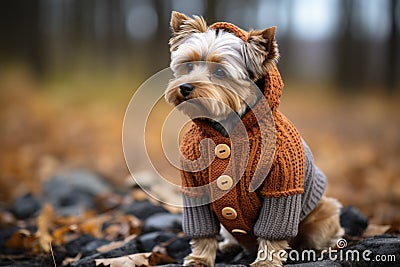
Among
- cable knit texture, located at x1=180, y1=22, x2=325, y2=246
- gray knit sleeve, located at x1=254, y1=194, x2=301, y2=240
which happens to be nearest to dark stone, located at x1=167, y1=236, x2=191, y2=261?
cable knit texture, located at x1=180, y1=22, x2=325, y2=246

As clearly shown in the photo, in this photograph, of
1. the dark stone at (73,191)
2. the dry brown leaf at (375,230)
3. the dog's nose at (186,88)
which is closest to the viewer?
the dog's nose at (186,88)

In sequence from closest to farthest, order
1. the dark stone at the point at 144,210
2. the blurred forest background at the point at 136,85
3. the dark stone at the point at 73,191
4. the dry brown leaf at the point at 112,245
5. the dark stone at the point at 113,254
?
the dark stone at the point at 113,254 < the dry brown leaf at the point at 112,245 < the dark stone at the point at 144,210 < the dark stone at the point at 73,191 < the blurred forest background at the point at 136,85

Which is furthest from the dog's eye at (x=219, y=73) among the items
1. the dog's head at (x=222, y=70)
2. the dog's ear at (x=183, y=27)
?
the dog's ear at (x=183, y=27)

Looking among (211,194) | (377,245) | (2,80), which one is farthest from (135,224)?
(2,80)

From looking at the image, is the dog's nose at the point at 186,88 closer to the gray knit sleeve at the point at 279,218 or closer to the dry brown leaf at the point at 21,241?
the gray knit sleeve at the point at 279,218

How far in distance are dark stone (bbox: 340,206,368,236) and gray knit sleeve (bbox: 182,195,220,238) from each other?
1422 mm

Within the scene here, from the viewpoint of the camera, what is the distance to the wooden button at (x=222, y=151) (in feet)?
11.5

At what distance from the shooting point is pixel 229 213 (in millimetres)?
3594

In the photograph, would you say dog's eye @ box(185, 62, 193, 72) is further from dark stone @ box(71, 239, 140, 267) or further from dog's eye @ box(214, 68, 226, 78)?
dark stone @ box(71, 239, 140, 267)

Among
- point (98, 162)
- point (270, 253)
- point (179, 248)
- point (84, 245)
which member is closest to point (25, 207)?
point (84, 245)

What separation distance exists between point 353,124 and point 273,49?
396 inches

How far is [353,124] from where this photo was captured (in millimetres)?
13070

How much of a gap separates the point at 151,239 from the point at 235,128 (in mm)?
1404

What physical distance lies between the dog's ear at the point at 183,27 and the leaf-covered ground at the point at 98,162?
1516 millimetres
